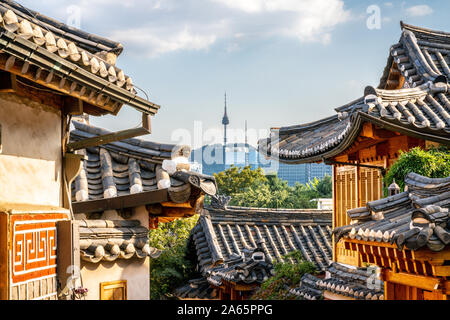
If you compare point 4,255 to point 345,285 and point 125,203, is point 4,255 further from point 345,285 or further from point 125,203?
point 345,285

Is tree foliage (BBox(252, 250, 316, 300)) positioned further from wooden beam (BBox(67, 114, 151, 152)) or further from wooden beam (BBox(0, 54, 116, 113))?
wooden beam (BBox(0, 54, 116, 113))

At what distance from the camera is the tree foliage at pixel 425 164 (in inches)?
343

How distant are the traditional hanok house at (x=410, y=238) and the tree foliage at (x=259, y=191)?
3984 centimetres

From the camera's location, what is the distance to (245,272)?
14500mm

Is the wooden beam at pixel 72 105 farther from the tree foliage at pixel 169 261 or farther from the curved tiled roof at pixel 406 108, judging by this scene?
the tree foliage at pixel 169 261

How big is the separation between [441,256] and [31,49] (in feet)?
14.6

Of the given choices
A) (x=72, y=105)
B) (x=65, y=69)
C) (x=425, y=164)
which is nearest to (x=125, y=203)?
(x=72, y=105)

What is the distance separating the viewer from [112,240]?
23.7 feet

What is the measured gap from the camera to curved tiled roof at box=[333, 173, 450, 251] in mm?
5715

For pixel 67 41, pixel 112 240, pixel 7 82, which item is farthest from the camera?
pixel 112 240

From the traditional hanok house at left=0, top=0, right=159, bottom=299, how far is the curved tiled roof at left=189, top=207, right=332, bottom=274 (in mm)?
13061

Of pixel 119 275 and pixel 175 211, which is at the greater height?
pixel 175 211

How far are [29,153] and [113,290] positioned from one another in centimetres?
288

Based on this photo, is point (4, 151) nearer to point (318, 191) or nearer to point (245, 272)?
point (245, 272)
